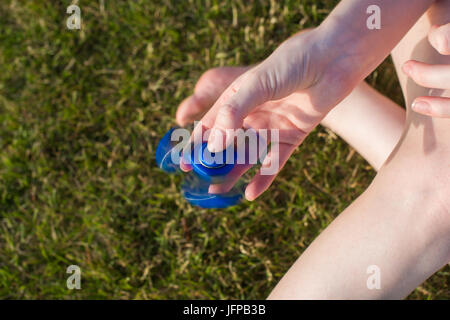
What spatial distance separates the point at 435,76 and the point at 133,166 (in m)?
0.96

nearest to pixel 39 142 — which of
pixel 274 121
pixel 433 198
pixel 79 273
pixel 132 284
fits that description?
pixel 79 273

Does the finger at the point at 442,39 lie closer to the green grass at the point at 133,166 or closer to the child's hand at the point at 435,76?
the child's hand at the point at 435,76

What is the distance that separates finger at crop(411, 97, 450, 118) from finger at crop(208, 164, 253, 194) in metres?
0.42

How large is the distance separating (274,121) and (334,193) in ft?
1.36

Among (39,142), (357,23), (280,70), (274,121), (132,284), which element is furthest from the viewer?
(39,142)

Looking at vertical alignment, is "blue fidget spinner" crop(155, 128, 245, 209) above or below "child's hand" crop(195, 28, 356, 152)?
below

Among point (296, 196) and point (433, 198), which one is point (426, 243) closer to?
point (433, 198)

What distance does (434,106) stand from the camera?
0.95 meters

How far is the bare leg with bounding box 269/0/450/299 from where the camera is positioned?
975 mm

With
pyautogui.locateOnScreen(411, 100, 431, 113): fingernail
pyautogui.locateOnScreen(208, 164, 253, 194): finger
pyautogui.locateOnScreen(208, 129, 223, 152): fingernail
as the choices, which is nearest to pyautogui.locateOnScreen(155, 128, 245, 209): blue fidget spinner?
pyautogui.locateOnScreen(208, 164, 253, 194): finger

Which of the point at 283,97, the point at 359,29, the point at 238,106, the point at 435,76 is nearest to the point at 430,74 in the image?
the point at 435,76

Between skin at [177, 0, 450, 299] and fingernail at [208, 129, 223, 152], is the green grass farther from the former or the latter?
fingernail at [208, 129, 223, 152]

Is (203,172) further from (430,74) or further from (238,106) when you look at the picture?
(430,74)

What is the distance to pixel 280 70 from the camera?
3.19 ft
